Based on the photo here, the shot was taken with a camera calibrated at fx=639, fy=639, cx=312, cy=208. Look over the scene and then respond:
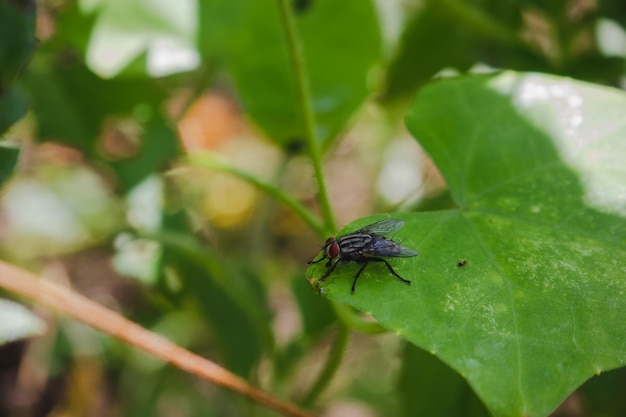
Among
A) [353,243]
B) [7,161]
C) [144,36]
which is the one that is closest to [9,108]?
[7,161]

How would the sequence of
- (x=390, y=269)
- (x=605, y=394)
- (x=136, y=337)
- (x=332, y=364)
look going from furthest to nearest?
(x=605, y=394)
(x=332, y=364)
(x=136, y=337)
(x=390, y=269)

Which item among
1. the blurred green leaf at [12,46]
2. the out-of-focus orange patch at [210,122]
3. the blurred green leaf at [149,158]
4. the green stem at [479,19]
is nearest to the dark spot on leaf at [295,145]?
the blurred green leaf at [149,158]

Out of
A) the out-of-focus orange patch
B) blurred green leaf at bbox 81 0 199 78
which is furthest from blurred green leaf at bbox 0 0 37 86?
the out-of-focus orange patch

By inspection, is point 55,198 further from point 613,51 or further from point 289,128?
point 613,51

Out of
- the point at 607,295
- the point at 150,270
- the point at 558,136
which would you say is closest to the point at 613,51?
the point at 558,136

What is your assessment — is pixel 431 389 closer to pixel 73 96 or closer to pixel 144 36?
pixel 144 36

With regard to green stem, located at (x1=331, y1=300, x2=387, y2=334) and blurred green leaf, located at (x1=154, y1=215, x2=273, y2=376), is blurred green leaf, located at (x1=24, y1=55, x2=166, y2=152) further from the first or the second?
green stem, located at (x1=331, y1=300, x2=387, y2=334)

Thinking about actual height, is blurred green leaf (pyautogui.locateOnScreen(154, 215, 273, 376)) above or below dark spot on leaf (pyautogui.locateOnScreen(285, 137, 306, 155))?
below
